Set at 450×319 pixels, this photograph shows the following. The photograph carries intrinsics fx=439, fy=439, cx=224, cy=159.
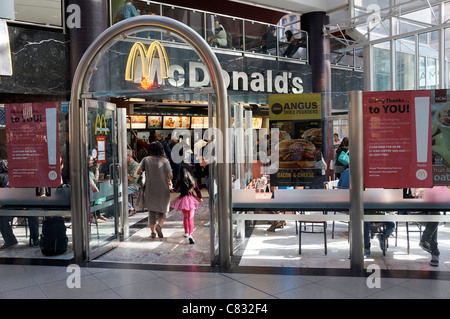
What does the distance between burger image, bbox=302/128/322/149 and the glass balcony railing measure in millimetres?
6348

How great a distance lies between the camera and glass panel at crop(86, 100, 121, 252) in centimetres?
628

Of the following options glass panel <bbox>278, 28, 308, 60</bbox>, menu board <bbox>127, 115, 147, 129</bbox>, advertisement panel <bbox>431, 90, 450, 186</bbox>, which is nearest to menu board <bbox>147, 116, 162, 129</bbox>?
menu board <bbox>127, 115, 147, 129</bbox>

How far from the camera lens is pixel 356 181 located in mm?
5406

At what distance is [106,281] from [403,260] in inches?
148

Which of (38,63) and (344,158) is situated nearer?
(344,158)

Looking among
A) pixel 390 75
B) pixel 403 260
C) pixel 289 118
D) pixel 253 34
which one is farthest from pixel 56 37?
pixel 390 75

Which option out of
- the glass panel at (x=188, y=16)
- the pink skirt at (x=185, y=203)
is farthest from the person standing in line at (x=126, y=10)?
the pink skirt at (x=185, y=203)

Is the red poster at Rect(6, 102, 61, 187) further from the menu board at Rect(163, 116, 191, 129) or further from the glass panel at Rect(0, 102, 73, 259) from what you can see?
the menu board at Rect(163, 116, 191, 129)

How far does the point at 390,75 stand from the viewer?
13.3 meters

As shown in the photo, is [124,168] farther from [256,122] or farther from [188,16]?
[188,16]

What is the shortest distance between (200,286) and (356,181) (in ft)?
7.45

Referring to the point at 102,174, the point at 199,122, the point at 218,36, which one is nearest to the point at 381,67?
the point at 218,36

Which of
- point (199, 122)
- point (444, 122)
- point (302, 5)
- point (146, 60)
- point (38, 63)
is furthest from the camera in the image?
point (199, 122)
